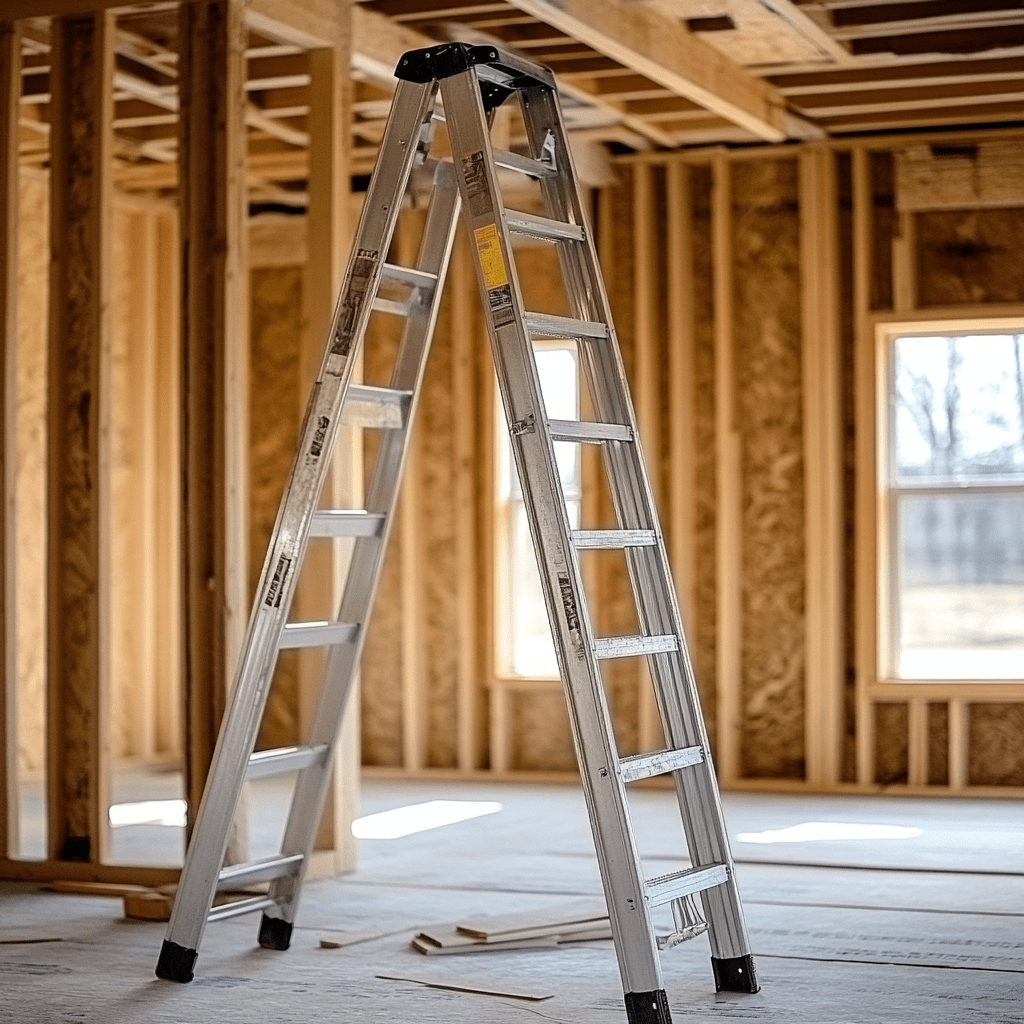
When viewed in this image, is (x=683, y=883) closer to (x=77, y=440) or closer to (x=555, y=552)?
(x=555, y=552)

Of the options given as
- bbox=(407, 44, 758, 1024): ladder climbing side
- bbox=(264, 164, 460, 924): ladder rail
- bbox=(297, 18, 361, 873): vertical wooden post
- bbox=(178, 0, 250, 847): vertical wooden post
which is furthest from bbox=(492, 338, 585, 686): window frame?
bbox=(407, 44, 758, 1024): ladder climbing side

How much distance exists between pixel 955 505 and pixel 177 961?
5059 millimetres

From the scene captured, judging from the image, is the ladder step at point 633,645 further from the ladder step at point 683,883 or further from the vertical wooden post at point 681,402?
the vertical wooden post at point 681,402

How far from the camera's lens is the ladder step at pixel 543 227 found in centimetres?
383

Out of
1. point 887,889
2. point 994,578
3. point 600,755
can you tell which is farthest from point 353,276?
point 994,578

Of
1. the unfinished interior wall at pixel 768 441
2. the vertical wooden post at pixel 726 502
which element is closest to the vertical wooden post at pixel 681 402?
the unfinished interior wall at pixel 768 441

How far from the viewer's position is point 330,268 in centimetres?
578

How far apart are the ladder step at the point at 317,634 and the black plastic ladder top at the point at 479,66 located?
1.48 m

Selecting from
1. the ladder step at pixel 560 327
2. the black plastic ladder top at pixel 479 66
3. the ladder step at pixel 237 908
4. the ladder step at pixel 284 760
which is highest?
the black plastic ladder top at pixel 479 66

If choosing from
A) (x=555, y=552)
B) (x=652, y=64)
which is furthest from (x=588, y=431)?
(x=652, y=64)

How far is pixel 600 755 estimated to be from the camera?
3.56 meters

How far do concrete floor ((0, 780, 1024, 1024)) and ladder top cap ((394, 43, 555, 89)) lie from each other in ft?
7.59

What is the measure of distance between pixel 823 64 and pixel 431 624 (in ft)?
12.3

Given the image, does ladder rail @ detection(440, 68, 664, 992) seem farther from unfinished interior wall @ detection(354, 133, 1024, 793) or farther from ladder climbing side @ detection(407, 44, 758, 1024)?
unfinished interior wall @ detection(354, 133, 1024, 793)
